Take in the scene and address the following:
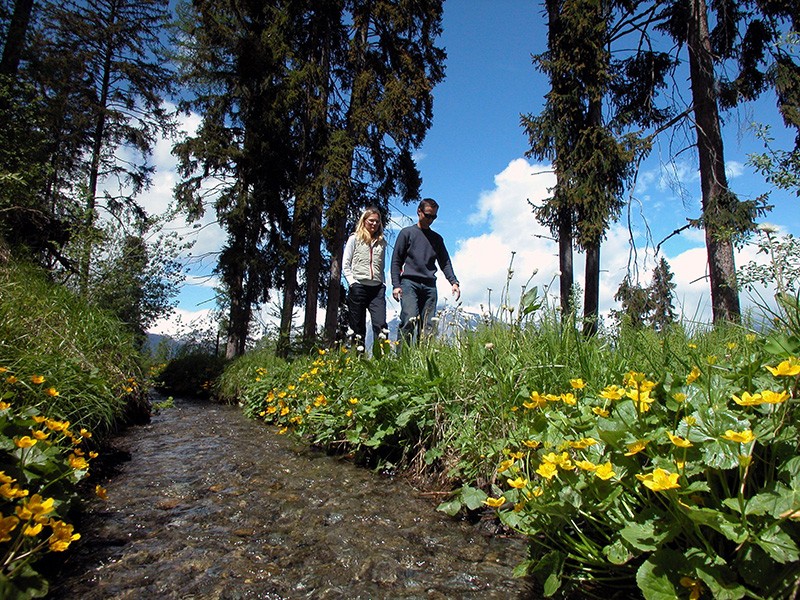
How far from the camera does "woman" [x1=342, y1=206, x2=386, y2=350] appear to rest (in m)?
5.33

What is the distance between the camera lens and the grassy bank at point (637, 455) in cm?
109

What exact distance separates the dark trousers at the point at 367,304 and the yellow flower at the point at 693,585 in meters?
4.35

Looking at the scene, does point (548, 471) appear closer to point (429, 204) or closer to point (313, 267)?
point (429, 204)

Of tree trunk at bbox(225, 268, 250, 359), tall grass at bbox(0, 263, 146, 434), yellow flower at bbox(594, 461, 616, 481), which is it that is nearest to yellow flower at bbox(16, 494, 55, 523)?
tall grass at bbox(0, 263, 146, 434)

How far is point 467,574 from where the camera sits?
1701 millimetres

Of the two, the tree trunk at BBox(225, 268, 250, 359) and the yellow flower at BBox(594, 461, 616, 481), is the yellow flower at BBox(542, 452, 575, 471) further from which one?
the tree trunk at BBox(225, 268, 250, 359)

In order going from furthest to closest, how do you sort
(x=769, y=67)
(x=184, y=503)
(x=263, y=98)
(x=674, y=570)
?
1. (x=263, y=98)
2. (x=769, y=67)
3. (x=184, y=503)
4. (x=674, y=570)

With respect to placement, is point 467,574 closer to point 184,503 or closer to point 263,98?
point 184,503

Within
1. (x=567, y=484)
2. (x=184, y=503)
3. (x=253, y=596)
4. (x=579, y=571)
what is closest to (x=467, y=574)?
(x=579, y=571)

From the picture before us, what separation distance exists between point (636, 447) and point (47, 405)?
3.00 metres

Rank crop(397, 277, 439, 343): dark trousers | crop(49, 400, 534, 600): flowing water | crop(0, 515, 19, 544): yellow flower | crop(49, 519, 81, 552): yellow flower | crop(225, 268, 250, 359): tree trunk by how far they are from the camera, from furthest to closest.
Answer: crop(225, 268, 250, 359): tree trunk → crop(397, 277, 439, 343): dark trousers → crop(49, 400, 534, 600): flowing water → crop(49, 519, 81, 552): yellow flower → crop(0, 515, 19, 544): yellow flower

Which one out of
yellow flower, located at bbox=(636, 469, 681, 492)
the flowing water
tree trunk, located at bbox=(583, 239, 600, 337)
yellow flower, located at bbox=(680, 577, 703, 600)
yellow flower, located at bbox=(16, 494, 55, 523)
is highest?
tree trunk, located at bbox=(583, 239, 600, 337)

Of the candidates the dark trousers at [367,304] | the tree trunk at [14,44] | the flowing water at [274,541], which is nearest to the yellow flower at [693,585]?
the flowing water at [274,541]

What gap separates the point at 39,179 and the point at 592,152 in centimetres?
899
